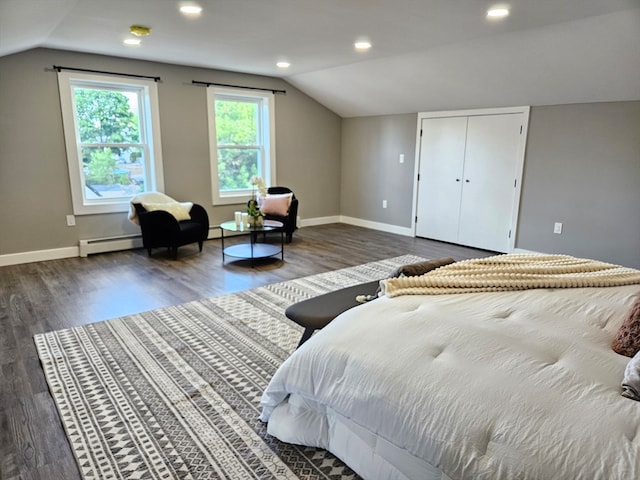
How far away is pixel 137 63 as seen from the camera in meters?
5.02

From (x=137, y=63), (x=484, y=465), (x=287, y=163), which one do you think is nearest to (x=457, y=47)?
(x=287, y=163)

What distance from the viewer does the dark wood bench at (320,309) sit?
2.15 m

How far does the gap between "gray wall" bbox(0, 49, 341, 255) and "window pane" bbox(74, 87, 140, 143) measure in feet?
0.91

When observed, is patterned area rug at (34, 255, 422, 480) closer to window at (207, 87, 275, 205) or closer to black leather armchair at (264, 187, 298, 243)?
black leather armchair at (264, 187, 298, 243)

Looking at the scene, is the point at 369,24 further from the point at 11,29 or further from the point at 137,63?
the point at 137,63

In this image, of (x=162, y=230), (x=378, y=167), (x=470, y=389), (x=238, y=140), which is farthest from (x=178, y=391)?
(x=378, y=167)

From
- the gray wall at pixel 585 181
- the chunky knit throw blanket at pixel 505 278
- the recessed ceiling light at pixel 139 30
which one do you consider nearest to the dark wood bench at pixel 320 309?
the chunky knit throw blanket at pixel 505 278

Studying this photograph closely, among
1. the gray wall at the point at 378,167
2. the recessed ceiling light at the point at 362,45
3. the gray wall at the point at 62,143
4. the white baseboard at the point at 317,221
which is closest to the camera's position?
the recessed ceiling light at the point at 362,45

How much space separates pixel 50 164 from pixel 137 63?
1584 mm

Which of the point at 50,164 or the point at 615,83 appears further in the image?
the point at 50,164

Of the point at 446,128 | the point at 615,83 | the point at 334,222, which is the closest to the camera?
the point at 615,83

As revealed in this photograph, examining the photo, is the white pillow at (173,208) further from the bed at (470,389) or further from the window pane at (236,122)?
the bed at (470,389)

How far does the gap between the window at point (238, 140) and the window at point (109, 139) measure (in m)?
0.83

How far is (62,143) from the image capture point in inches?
184
